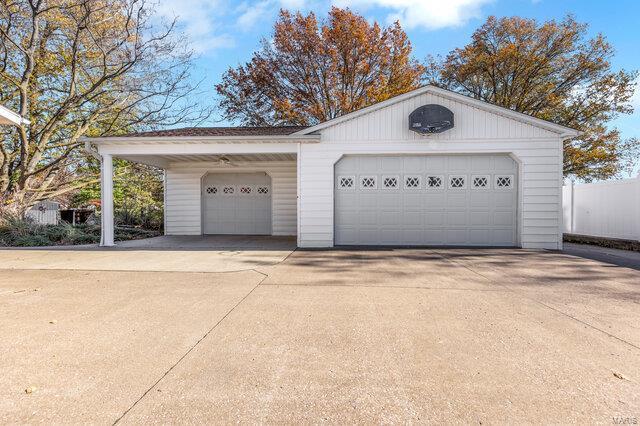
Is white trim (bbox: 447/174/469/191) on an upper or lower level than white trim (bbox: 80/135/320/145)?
lower

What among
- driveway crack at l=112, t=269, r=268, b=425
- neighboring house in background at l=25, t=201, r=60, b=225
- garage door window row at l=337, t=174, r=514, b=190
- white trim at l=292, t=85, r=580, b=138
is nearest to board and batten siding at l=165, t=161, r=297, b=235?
garage door window row at l=337, t=174, r=514, b=190

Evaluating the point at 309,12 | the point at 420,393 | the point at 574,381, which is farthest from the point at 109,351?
the point at 309,12

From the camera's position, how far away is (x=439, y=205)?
31.1 feet

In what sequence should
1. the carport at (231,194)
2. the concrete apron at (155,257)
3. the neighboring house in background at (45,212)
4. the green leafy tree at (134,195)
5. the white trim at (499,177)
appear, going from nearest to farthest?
1. the concrete apron at (155,257)
2. the white trim at (499,177)
3. the carport at (231,194)
4. the neighboring house in background at (45,212)
5. the green leafy tree at (134,195)

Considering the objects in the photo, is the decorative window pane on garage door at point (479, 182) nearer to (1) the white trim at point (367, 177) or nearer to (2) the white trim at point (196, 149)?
(1) the white trim at point (367, 177)

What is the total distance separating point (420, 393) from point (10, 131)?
55.0 ft

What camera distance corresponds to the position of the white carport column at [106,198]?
9.64 meters

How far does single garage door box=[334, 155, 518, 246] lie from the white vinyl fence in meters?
3.53

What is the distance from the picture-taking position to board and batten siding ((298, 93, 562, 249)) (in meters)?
9.06

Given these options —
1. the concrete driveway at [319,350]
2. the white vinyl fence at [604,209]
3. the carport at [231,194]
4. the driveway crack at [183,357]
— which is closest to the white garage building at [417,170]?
the carport at [231,194]

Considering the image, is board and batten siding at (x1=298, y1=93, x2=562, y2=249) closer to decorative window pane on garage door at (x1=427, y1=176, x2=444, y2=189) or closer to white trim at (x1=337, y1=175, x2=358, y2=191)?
white trim at (x1=337, y1=175, x2=358, y2=191)

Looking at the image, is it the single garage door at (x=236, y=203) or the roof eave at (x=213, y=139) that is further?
the single garage door at (x=236, y=203)

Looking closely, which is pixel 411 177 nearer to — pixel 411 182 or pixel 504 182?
pixel 411 182

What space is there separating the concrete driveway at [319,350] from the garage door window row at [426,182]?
4.34 meters
